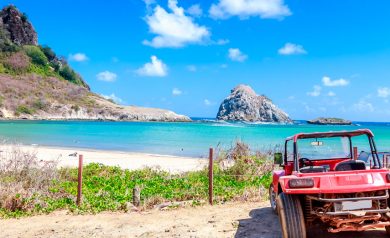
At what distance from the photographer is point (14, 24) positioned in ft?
412

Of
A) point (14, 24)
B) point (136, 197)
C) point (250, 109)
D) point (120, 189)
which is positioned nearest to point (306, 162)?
point (136, 197)

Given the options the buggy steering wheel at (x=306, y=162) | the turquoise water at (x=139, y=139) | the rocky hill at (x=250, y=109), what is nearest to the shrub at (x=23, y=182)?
the buggy steering wheel at (x=306, y=162)

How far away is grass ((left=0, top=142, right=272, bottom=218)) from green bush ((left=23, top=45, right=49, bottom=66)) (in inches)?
4660

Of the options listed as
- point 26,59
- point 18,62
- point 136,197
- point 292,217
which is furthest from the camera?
point 26,59

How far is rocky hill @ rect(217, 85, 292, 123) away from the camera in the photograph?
174000mm

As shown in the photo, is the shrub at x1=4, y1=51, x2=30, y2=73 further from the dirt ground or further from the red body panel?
the red body panel

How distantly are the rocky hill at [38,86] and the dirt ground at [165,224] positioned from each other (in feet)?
303

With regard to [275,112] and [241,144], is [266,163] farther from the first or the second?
[275,112]

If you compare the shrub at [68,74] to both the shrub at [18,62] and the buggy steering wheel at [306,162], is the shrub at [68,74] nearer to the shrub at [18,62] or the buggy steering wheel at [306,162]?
the shrub at [18,62]

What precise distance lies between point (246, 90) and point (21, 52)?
9435 centimetres

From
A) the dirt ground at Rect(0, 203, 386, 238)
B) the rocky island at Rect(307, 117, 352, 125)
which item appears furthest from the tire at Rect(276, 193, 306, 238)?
the rocky island at Rect(307, 117, 352, 125)

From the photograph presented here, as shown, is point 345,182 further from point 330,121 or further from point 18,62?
point 330,121

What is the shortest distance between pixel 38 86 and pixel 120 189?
4224 inches

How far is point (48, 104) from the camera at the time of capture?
10662cm
